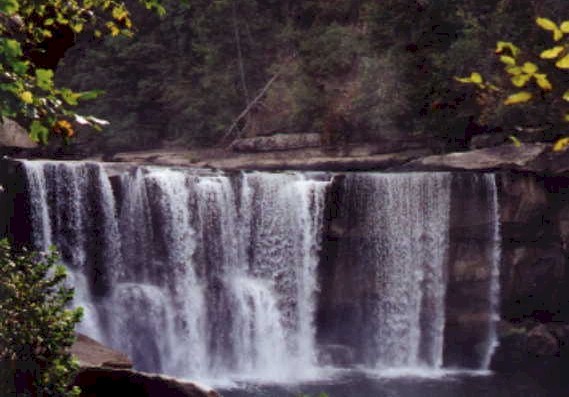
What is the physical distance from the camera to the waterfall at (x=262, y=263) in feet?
71.3

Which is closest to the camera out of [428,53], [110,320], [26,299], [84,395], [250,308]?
[26,299]

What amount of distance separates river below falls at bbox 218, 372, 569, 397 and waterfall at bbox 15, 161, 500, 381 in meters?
1.18

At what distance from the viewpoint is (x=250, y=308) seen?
2258 centimetres

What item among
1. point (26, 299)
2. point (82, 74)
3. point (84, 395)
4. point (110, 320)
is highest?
point (82, 74)

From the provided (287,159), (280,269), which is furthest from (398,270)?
(287,159)

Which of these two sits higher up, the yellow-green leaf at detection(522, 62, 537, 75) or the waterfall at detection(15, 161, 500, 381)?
the yellow-green leaf at detection(522, 62, 537, 75)

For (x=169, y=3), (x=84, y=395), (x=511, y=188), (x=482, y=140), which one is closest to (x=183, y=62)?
(x=169, y=3)

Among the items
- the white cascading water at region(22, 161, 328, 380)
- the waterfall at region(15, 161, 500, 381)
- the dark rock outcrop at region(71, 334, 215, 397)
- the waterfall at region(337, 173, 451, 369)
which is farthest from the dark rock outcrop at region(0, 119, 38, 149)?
the waterfall at region(337, 173, 451, 369)

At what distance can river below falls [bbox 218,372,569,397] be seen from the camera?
19609mm

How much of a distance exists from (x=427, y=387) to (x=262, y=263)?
597 cm

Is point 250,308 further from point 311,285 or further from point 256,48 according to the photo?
point 256,48

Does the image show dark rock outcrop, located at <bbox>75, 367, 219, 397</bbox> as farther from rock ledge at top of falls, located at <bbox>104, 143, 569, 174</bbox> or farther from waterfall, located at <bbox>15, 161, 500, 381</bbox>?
rock ledge at top of falls, located at <bbox>104, 143, 569, 174</bbox>

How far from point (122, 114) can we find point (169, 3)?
569 centimetres

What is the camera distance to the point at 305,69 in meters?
34.0
